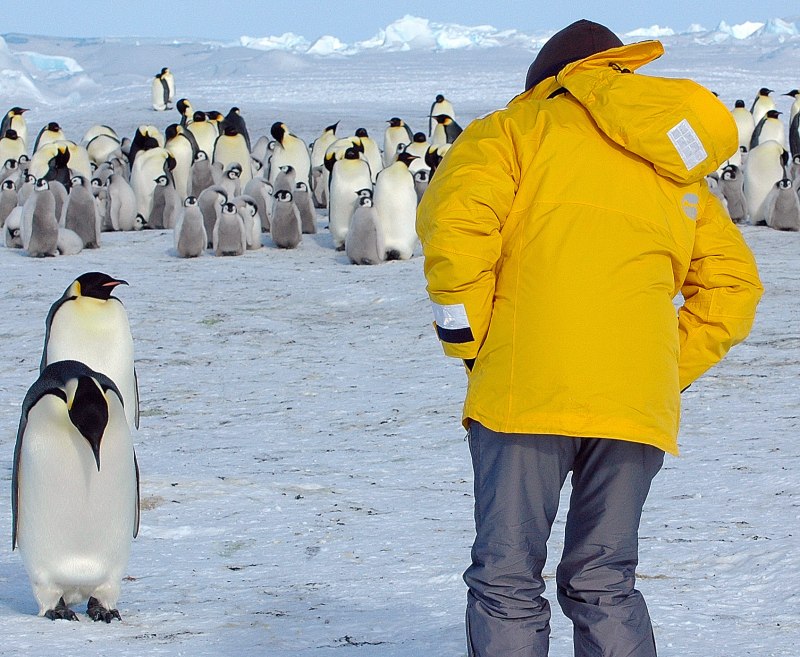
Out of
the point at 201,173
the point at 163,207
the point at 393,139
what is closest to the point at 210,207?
the point at 163,207

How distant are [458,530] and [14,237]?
297 inches

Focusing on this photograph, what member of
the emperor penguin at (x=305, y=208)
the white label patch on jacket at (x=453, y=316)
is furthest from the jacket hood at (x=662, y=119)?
the emperor penguin at (x=305, y=208)

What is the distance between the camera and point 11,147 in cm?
1580

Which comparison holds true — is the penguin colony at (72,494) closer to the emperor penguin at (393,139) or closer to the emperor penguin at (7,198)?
the emperor penguin at (7,198)

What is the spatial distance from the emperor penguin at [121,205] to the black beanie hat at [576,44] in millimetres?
9822

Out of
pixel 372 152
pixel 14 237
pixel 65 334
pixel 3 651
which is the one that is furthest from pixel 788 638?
pixel 372 152

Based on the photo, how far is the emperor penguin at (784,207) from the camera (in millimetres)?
9984

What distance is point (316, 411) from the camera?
5395mm

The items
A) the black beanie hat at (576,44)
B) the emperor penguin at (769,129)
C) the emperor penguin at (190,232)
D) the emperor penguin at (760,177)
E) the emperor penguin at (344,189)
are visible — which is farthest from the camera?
the emperor penguin at (769,129)

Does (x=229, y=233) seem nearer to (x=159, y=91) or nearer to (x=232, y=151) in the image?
(x=232, y=151)

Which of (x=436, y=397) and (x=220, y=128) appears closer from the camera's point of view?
(x=436, y=397)

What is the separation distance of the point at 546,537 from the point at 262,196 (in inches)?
368

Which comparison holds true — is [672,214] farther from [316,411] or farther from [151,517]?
[316,411]

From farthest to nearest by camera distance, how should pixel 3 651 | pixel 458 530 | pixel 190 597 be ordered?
pixel 458 530
pixel 190 597
pixel 3 651
